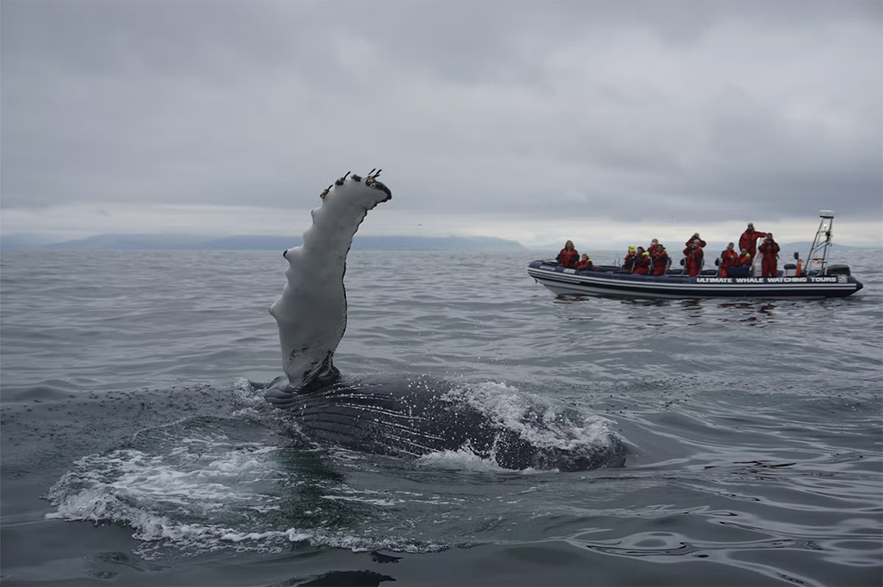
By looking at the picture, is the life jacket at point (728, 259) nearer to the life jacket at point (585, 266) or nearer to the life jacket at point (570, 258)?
the life jacket at point (585, 266)

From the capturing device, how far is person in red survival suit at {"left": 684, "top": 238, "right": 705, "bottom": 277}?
84.1 ft

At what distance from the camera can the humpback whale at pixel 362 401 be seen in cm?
586

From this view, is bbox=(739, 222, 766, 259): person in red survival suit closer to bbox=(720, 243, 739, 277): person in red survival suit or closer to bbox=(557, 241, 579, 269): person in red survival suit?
bbox=(720, 243, 739, 277): person in red survival suit

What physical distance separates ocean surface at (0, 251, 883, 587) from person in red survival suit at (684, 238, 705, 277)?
13.0m

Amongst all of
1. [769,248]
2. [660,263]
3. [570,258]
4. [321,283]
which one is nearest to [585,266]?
[570,258]

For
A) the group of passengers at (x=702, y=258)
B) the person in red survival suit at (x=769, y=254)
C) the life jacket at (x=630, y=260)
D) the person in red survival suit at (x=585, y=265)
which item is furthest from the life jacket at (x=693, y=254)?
the person in red survival suit at (x=585, y=265)

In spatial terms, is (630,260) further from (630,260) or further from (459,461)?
(459,461)

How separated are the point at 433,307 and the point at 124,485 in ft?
50.2

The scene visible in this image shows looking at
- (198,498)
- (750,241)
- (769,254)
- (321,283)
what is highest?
(750,241)

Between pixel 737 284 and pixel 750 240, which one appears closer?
pixel 737 284

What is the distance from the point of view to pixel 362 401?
6707 mm

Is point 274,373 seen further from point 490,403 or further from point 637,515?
point 637,515

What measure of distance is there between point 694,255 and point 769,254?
3.27 metres

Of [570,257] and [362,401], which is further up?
[570,257]
